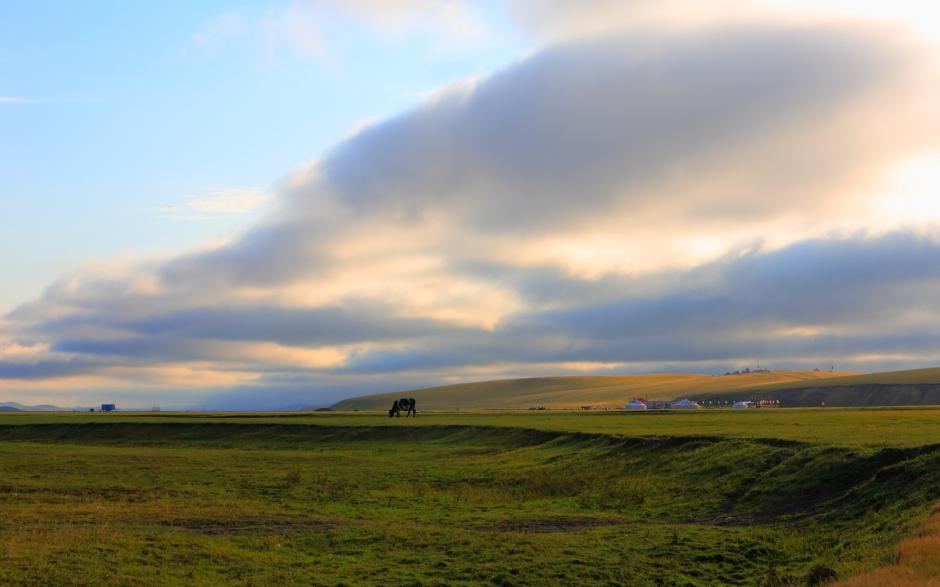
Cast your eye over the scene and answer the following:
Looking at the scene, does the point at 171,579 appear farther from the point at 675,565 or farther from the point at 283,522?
the point at 675,565

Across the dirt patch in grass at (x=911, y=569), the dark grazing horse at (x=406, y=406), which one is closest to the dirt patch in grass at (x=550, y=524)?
the dirt patch in grass at (x=911, y=569)

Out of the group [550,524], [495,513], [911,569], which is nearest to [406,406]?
[495,513]

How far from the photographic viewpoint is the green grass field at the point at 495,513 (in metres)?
27.0

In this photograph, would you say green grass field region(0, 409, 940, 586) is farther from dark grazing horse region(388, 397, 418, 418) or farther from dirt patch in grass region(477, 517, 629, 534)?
dark grazing horse region(388, 397, 418, 418)

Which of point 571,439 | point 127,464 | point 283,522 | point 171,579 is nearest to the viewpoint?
point 171,579

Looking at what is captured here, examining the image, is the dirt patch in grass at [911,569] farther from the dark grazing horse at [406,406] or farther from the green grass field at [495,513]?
the dark grazing horse at [406,406]

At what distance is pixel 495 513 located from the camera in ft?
129

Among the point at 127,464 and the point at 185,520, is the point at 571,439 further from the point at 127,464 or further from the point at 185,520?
the point at 185,520

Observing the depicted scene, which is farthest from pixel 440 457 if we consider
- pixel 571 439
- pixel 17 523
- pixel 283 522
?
pixel 17 523

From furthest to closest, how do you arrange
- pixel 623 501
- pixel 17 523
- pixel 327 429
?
1. pixel 327 429
2. pixel 623 501
3. pixel 17 523

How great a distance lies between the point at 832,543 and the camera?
2952 cm

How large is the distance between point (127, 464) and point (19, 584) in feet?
122

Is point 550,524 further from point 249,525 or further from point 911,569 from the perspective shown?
point 911,569

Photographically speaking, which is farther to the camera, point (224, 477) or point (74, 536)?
point (224, 477)
